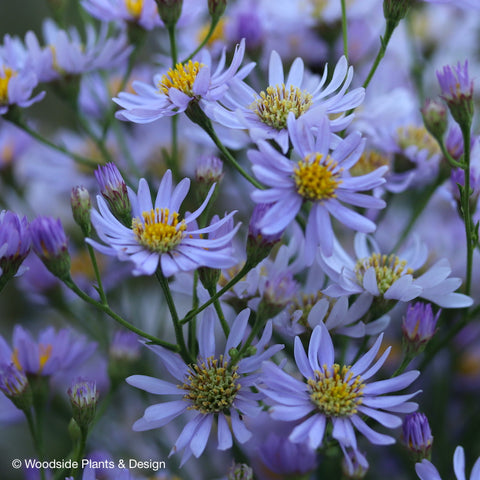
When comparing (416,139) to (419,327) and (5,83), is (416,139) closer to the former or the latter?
(419,327)

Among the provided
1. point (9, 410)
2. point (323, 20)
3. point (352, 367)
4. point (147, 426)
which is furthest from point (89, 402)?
point (323, 20)

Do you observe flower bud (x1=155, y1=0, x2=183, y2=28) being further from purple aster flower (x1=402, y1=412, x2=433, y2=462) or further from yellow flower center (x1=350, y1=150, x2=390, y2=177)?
purple aster flower (x1=402, y1=412, x2=433, y2=462)

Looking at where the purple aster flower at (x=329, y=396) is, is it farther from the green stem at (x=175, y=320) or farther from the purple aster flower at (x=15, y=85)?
the purple aster flower at (x=15, y=85)

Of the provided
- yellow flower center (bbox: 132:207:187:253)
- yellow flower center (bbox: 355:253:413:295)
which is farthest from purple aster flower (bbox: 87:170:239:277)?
yellow flower center (bbox: 355:253:413:295)

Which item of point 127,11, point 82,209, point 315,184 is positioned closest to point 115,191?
point 82,209

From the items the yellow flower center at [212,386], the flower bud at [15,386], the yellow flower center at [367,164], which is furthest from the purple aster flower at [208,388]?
the yellow flower center at [367,164]
